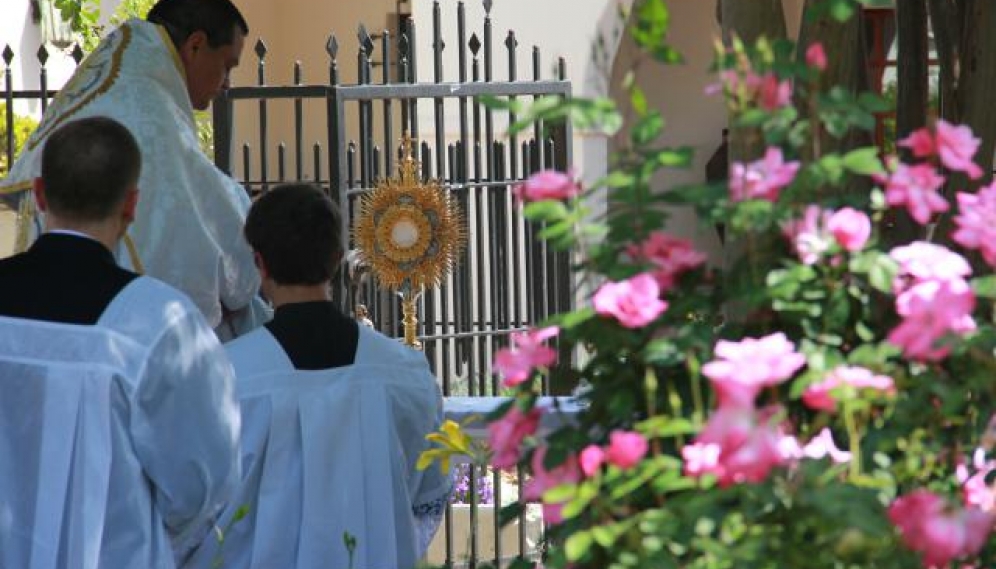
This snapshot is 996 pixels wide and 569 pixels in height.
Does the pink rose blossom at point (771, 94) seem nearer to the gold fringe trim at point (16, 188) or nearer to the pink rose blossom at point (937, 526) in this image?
the pink rose blossom at point (937, 526)

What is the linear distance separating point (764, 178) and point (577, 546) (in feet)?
1.57

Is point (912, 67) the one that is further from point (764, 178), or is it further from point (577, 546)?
point (577, 546)

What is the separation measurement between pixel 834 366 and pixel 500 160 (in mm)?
8504

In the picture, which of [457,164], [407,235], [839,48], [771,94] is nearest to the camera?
[771,94]

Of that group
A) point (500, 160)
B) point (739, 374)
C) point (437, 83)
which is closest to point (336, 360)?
point (739, 374)

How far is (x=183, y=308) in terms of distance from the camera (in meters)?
3.75

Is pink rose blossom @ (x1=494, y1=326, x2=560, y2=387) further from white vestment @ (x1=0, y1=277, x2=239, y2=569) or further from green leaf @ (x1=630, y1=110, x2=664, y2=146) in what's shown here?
white vestment @ (x1=0, y1=277, x2=239, y2=569)

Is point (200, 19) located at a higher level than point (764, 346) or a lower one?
higher

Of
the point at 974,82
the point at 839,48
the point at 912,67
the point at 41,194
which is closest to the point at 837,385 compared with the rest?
the point at 41,194

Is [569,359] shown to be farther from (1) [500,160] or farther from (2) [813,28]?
(1) [500,160]

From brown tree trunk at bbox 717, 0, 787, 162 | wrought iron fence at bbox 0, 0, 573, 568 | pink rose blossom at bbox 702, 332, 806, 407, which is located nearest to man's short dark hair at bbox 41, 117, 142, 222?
brown tree trunk at bbox 717, 0, 787, 162

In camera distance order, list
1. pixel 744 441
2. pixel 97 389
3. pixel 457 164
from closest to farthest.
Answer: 1. pixel 744 441
2. pixel 97 389
3. pixel 457 164

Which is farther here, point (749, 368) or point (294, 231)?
point (294, 231)

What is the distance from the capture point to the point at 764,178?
257 centimetres
